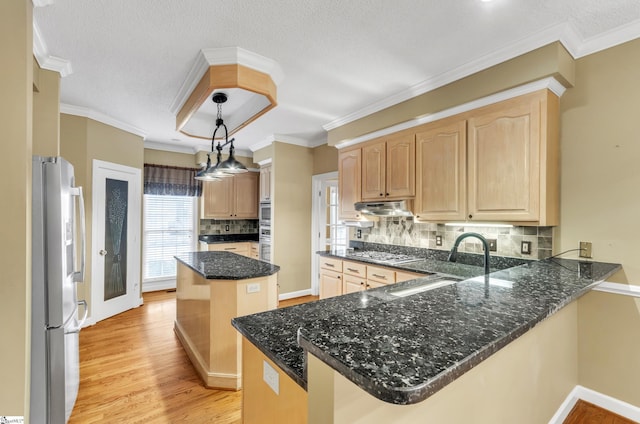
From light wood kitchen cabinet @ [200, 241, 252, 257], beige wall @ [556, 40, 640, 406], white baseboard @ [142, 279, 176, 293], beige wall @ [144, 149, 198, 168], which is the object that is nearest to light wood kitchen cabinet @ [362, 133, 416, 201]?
beige wall @ [556, 40, 640, 406]

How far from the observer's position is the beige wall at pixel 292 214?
472cm

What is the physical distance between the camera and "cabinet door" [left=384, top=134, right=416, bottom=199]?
Answer: 3088mm

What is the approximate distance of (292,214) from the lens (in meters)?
4.88

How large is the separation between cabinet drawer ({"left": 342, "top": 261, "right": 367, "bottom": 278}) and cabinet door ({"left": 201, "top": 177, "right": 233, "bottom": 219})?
307 centimetres

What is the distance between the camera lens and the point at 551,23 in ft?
6.38

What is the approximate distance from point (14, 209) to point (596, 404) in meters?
3.83

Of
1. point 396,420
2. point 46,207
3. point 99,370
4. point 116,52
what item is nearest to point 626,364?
point 396,420

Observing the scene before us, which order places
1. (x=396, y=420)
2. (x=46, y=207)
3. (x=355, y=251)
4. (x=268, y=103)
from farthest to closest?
(x=355, y=251)
(x=268, y=103)
(x=46, y=207)
(x=396, y=420)

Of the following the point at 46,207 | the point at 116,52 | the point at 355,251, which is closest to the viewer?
the point at 46,207

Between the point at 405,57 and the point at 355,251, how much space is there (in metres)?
2.45

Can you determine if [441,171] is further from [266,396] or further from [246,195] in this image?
[246,195]

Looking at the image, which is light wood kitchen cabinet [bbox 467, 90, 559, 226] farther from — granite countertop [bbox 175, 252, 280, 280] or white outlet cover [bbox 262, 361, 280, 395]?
white outlet cover [bbox 262, 361, 280, 395]

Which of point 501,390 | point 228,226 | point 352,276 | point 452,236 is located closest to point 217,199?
point 228,226

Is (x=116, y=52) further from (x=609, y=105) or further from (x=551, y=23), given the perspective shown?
(x=609, y=105)
